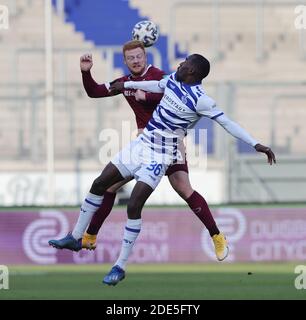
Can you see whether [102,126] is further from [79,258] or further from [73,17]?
[73,17]

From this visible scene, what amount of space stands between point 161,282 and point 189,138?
5693mm

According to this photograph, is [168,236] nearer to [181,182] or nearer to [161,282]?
[161,282]

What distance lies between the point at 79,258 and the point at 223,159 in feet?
9.87

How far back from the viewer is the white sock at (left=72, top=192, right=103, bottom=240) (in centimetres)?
1123

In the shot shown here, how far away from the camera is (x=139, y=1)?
21797 mm

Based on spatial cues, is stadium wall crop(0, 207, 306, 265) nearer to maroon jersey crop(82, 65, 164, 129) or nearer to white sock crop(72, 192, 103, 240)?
maroon jersey crop(82, 65, 164, 129)

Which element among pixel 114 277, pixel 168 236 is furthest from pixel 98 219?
pixel 168 236

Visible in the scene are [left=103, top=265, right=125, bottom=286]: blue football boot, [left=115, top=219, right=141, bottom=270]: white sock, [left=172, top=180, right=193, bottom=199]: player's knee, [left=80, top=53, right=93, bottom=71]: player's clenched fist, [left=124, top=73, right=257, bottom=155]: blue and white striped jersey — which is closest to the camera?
[left=103, top=265, right=125, bottom=286]: blue football boot

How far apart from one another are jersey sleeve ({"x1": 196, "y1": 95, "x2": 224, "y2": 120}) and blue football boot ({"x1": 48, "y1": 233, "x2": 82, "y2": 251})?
5.40 ft

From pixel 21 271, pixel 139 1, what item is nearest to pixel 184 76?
pixel 21 271

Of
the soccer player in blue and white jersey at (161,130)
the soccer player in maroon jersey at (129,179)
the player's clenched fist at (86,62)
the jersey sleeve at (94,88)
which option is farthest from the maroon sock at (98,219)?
the player's clenched fist at (86,62)

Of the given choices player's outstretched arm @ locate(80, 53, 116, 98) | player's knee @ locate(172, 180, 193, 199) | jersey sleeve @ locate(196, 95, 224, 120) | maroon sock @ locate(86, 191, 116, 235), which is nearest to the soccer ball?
player's outstretched arm @ locate(80, 53, 116, 98)

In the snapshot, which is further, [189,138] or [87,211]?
[189,138]

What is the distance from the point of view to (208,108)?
35.5 feet
